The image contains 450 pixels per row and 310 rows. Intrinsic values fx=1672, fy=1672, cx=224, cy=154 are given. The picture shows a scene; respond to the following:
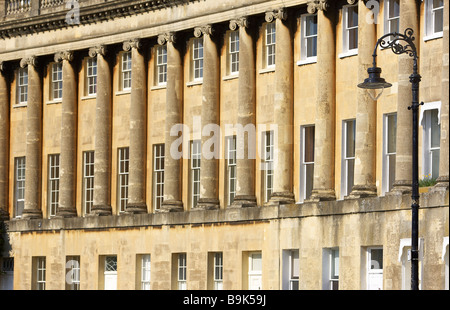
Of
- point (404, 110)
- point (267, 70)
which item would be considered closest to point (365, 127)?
point (404, 110)

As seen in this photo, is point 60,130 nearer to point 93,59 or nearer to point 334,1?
point 93,59

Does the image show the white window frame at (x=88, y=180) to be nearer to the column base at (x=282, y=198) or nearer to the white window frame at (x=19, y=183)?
the white window frame at (x=19, y=183)

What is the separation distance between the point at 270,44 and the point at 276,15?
187 centimetres

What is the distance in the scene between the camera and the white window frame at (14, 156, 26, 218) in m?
74.4

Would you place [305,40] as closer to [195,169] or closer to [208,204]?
[208,204]

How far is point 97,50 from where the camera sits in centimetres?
7000

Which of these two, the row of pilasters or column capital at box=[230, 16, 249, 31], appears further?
column capital at box=[230, 16, 249, 31]

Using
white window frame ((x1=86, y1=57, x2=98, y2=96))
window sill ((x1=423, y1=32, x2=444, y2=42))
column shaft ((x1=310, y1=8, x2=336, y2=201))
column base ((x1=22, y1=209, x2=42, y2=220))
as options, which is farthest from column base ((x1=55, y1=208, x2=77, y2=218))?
window sill ((x1=423, y1=32, x2=444, y2=42))

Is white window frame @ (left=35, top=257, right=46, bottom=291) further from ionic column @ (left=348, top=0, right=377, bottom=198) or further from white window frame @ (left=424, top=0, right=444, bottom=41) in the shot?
white window frame @ (left=424, top=0, right=444, bottom=41)

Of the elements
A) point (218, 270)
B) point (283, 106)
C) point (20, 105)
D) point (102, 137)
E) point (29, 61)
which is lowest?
point (218, 270)

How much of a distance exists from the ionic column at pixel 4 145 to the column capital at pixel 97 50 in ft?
20.4

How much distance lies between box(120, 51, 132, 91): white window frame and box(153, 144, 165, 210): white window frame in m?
3.20

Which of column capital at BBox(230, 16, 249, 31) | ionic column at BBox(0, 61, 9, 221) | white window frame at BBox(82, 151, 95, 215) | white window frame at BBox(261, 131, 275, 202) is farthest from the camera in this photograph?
ionic column at BBox(0, 61, 9, 221)
